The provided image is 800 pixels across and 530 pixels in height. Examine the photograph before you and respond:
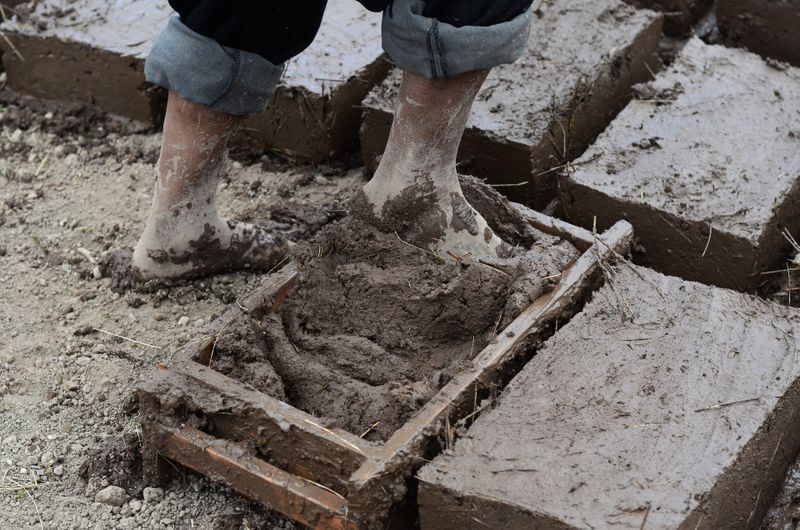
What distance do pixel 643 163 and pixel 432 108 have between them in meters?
0.92

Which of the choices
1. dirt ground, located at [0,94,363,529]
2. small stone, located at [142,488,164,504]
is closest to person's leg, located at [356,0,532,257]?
dirt ground, located at [0,94,363,529]

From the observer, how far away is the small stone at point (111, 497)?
2.70 metres

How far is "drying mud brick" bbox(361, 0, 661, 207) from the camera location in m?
3.60

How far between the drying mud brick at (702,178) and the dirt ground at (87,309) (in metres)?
0.95

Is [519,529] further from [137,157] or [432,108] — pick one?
[137,157]

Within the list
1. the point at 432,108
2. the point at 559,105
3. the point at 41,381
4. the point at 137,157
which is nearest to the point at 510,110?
the point at 559,105

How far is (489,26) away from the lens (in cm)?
274

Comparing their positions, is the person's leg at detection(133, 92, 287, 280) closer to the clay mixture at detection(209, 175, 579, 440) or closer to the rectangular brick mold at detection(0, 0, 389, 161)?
the clay mixture at detection(209, 175, 579, 440)

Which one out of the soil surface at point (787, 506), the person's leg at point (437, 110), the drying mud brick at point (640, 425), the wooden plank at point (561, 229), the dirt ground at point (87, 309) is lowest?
the soil surface at point (787, 506)

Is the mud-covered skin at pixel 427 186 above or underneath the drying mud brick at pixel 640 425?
above

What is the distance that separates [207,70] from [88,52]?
1521 millimetres

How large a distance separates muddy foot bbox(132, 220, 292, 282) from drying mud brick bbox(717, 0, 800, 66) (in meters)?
2.27

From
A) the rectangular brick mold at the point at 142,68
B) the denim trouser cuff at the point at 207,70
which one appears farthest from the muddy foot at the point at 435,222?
the rectangular brick mold at the point at 142,68

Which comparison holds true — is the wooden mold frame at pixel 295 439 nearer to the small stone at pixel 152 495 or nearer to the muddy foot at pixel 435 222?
the small stone at pixel 152 495
